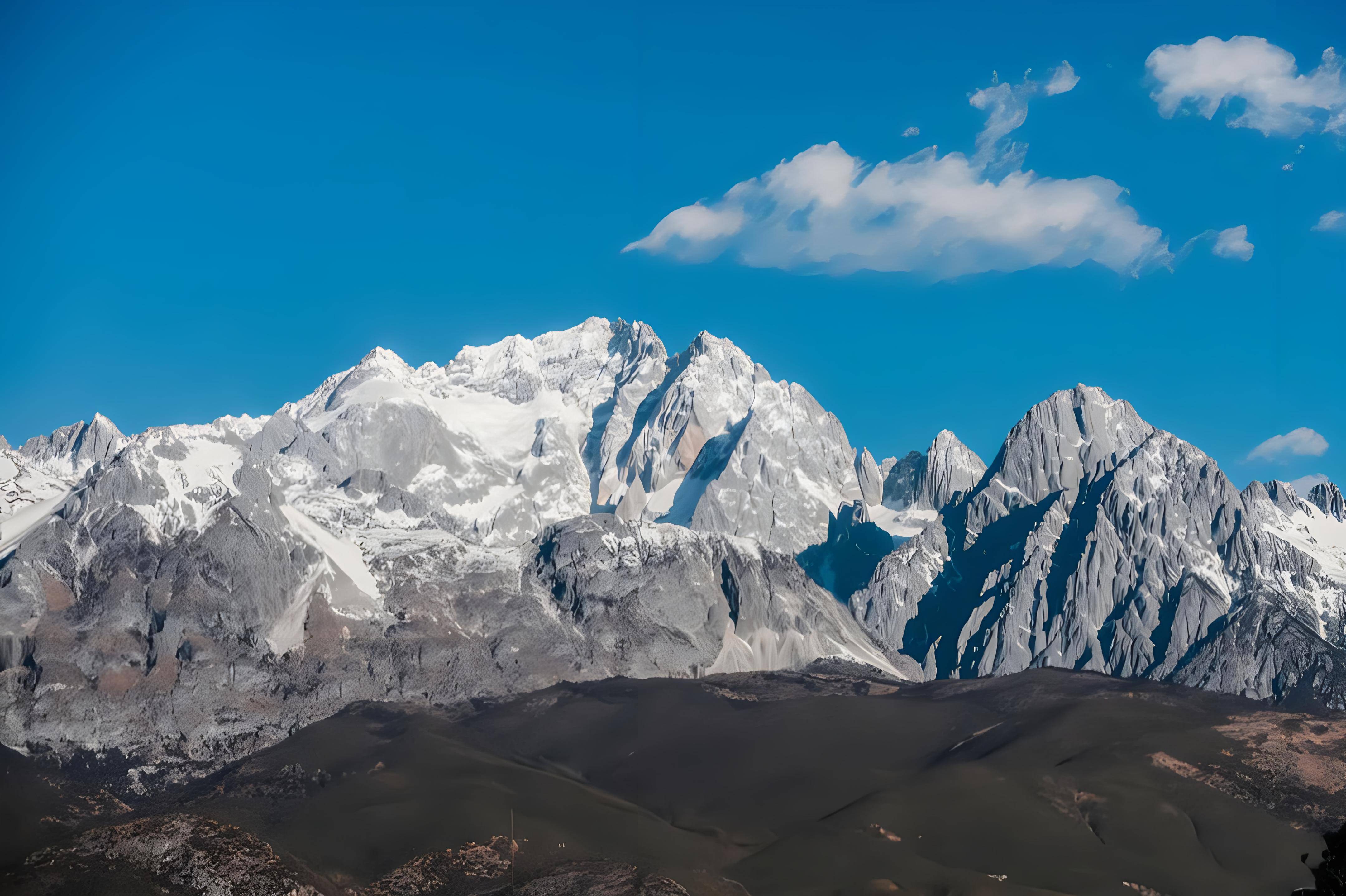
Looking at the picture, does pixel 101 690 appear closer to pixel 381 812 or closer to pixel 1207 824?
pixel 381 812

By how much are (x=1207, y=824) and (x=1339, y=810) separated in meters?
15.4

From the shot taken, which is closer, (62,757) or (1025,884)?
(1025,884)

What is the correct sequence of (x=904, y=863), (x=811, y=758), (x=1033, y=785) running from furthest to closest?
(x=811, y=758) → (x=1033, y=785) → (x=904, y=863)

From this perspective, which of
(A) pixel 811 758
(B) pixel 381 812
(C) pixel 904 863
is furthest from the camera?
(A) pixel 811 758

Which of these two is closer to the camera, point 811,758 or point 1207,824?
point 1207,824

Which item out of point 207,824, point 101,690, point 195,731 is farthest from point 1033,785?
Answer: point 101,690

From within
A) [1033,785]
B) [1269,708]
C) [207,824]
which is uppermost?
[1269,708]

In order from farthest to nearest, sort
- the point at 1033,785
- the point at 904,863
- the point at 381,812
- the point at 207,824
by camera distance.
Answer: the point at 1033,785 → the point at 381,812 → the point at 904,863 → the point at 207,824

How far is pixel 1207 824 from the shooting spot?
450 feet

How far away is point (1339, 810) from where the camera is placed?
140125 mm

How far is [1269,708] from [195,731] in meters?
154

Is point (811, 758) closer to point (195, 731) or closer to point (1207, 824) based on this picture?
point (1207, 824)

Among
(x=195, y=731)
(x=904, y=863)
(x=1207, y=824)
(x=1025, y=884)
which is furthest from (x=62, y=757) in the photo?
(x=1207, y=824)

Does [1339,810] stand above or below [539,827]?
above
